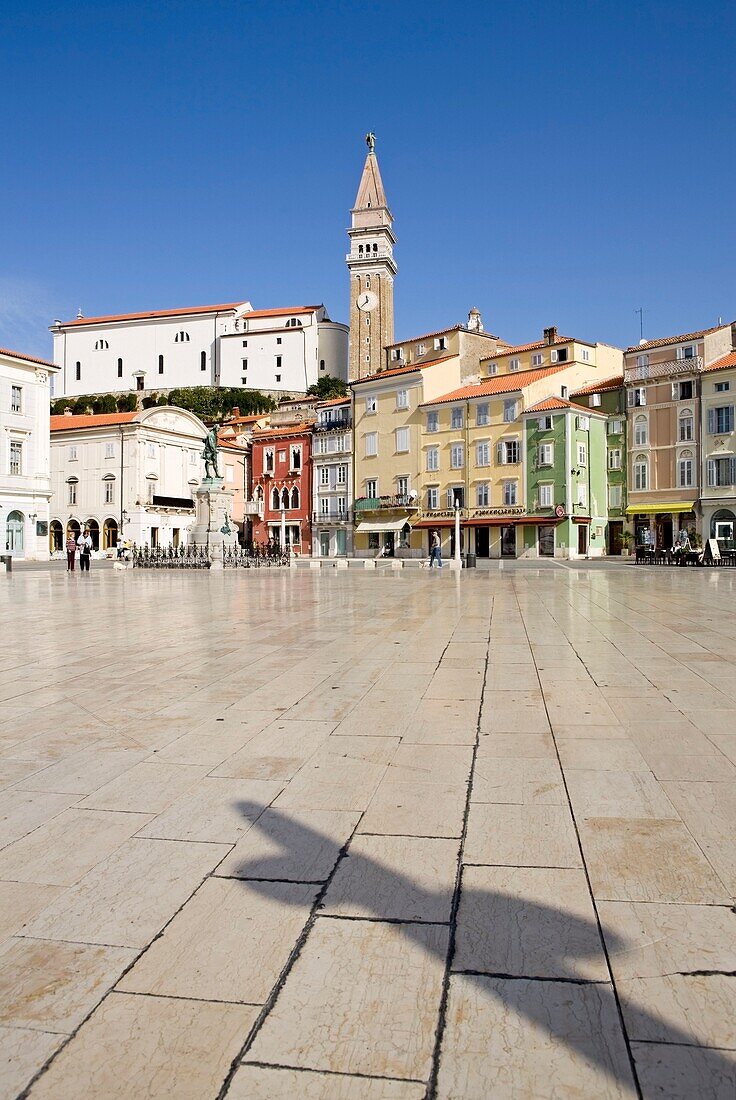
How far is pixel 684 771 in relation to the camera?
177 inches

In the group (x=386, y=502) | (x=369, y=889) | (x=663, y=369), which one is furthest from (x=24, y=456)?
(x=369, y=889)

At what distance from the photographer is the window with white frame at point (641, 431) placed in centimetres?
5022

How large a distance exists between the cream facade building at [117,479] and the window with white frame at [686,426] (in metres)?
33.2

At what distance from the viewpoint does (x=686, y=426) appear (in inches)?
1895

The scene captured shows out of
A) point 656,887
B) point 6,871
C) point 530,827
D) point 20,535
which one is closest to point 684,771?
point 530,827

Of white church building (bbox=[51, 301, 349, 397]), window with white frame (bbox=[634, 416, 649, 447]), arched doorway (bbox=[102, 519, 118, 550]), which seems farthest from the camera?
white church building (bbox=[51, 301, 349, 397])

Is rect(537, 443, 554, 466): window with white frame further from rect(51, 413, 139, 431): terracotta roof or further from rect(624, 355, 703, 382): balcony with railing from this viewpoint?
rect(51, 413, 139, 431): terracotta roof

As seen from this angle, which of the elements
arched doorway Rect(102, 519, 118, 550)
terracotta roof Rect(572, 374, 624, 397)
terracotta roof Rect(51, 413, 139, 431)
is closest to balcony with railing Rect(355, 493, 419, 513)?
terracotta roof Rect(572, 374, 624, 397)

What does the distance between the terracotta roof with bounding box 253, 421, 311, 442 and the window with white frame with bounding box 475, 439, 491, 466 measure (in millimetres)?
16057

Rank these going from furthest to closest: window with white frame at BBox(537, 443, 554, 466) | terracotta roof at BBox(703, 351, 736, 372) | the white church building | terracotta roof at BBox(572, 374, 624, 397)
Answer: the white church building, terracotta roof at BBox(572, 374, 624, 397), window with white frame at BBox(537, 443, 554, 466), terracotta roof at BBox(703, 351, 736, 372)

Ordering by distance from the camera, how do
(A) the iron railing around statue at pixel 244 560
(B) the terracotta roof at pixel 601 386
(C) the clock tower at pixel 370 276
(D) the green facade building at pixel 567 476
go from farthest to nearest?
(C) the clock tower at pixel 370 276 → (B) the terracotta roof at pixel 601 386 → (D) the green facade building at pixel 567 476 → (A) the iron railing around statue at pixel 244 560

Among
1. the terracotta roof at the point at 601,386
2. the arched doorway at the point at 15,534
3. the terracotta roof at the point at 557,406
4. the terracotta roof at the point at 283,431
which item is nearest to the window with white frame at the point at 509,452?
the terracotta roof at the point at 557,406

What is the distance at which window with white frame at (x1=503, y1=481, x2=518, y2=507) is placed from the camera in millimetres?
53875

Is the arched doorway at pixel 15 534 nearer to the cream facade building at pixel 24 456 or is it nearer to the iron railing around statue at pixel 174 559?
the cream facade building at pixel 24 456
